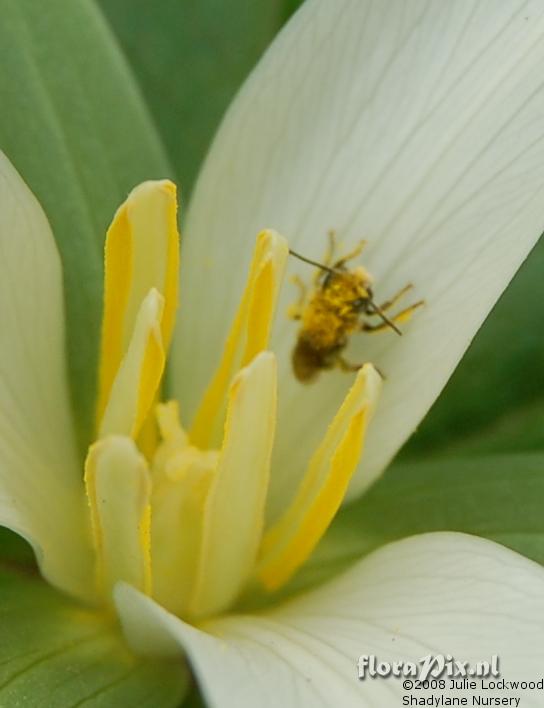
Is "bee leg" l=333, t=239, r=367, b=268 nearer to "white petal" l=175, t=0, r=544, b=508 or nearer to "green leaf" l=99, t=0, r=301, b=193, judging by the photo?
"white petal" l=175, t=0, r=544, b=508

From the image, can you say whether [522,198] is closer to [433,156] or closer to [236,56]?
[433,156]

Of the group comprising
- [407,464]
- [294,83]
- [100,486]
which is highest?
[294,83]

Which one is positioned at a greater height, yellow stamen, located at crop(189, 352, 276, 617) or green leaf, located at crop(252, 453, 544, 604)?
yellow stamen, located at crop(189, 352, 276, 617)

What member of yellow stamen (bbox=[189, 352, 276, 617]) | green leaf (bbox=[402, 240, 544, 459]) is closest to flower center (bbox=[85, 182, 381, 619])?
yellow stamen (bbox=[189, 352, 276, 617])

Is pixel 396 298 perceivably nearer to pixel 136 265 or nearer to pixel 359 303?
pixel 359 303

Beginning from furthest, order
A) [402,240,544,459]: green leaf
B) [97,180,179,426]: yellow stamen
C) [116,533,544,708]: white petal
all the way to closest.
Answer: [402,240,544,459]: green leaf < [97,180,179,426]: yellow stamen < [116,533,544,708]: white petal

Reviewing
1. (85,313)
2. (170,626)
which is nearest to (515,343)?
(85,313)
